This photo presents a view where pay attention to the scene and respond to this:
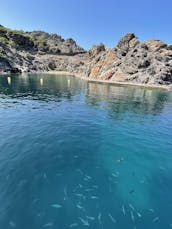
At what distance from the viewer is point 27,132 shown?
1534 cm

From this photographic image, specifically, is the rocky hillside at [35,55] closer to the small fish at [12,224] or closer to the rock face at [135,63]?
the rock face at [135,63]

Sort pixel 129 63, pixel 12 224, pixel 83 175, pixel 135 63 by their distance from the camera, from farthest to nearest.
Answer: pixel 129 63, pixel 135 63, pixel 83 175, pixel 12 224


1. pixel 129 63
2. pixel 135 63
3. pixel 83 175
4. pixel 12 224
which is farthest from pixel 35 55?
pixel 12 224

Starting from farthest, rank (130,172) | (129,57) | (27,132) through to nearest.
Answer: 1. (129,57)
2. (27,132)
3. (130,172)

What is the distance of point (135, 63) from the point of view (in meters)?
75.8

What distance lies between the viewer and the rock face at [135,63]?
6854 centimetres

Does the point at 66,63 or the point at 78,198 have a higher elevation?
the point at 66,63

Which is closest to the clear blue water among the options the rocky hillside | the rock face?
the rock face

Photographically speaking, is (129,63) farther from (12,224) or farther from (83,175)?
(12,224)

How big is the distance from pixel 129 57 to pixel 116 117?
222 feet

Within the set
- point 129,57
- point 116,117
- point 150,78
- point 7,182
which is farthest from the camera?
point 129,57

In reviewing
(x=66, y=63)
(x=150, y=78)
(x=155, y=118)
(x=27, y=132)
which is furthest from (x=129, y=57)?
(x=66, y=63)

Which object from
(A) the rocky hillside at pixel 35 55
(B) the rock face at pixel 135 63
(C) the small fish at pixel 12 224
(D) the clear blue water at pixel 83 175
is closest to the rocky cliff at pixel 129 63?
(B) the rock face at pixel 135 63

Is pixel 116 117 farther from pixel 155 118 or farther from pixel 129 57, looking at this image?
pixel 129 57
